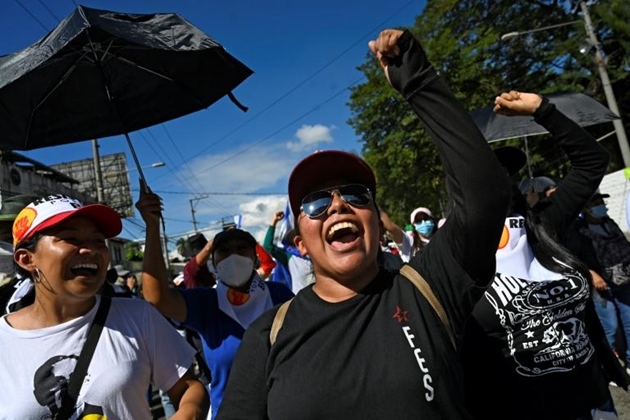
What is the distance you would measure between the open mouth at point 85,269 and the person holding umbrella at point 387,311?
87 centimetres

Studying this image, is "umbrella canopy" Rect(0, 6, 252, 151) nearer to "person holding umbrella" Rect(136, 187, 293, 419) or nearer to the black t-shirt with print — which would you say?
"person holding umbrella" Rect(136, 187, 293, 419)

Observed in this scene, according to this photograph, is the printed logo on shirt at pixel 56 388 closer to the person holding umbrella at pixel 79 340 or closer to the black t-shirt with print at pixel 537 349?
the person holding umbrella at pixel 79 340

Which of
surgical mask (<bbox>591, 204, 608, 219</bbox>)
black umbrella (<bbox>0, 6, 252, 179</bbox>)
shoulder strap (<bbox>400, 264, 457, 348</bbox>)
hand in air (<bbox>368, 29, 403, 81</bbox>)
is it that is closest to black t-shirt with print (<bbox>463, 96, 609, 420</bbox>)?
shoulder strap (<bbox>400, 264, 457, 348</bbox>)

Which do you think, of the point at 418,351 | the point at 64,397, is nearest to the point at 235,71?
the point at 64,397

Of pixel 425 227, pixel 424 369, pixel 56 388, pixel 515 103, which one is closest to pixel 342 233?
pixel 424 369

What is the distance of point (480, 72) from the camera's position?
22625 mm

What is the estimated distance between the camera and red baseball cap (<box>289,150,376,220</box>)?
192 cm

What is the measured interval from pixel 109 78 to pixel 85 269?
1.43m

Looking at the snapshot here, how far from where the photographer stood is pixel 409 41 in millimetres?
1685

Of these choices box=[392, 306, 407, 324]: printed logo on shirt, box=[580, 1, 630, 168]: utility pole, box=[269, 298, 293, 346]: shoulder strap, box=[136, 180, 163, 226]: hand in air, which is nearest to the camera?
box=[392, 306, 407, 324]: printed logo on shirt

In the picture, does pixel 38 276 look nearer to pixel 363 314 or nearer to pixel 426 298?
pixel 363 314

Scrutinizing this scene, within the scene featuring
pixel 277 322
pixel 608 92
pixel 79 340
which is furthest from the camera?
pixel 608 92

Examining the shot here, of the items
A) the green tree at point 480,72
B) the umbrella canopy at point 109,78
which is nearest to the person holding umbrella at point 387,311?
the umbrella canopy at point 109,78

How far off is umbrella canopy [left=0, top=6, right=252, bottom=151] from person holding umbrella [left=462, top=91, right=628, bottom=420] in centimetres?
173
